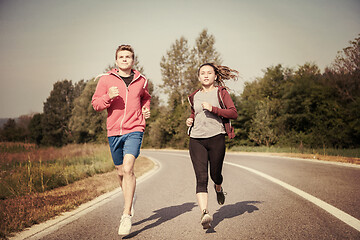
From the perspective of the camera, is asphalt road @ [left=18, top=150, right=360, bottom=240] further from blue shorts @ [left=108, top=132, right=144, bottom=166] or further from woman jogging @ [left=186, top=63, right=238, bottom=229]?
blue shorts @ [left=108, top=132, right=144, bottom=166]

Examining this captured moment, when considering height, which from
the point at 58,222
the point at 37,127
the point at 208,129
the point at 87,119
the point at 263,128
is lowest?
the point at 58,222

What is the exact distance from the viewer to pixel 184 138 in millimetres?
36594

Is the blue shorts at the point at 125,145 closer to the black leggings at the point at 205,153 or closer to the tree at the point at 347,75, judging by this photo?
the black leggings at the point at 205,153

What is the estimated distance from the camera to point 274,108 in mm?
31094

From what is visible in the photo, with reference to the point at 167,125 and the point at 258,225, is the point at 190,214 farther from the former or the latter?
the point at 167,125

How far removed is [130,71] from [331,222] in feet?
11.4

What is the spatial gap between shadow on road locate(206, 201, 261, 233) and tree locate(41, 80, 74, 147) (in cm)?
5800

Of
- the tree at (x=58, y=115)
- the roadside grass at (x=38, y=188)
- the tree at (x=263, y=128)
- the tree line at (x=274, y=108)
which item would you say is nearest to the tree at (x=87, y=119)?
the tree line at (x=274, y=108)

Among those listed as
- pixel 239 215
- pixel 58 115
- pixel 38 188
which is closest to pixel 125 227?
pixel 239 215

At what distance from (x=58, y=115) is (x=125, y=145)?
202 feet

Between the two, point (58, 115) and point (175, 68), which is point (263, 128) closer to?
point (175, 68)

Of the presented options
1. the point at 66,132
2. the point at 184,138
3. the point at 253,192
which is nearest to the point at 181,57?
the point at 184,138

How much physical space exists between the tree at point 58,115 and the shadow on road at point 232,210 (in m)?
58.0

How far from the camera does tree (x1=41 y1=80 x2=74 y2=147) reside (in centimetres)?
5916
